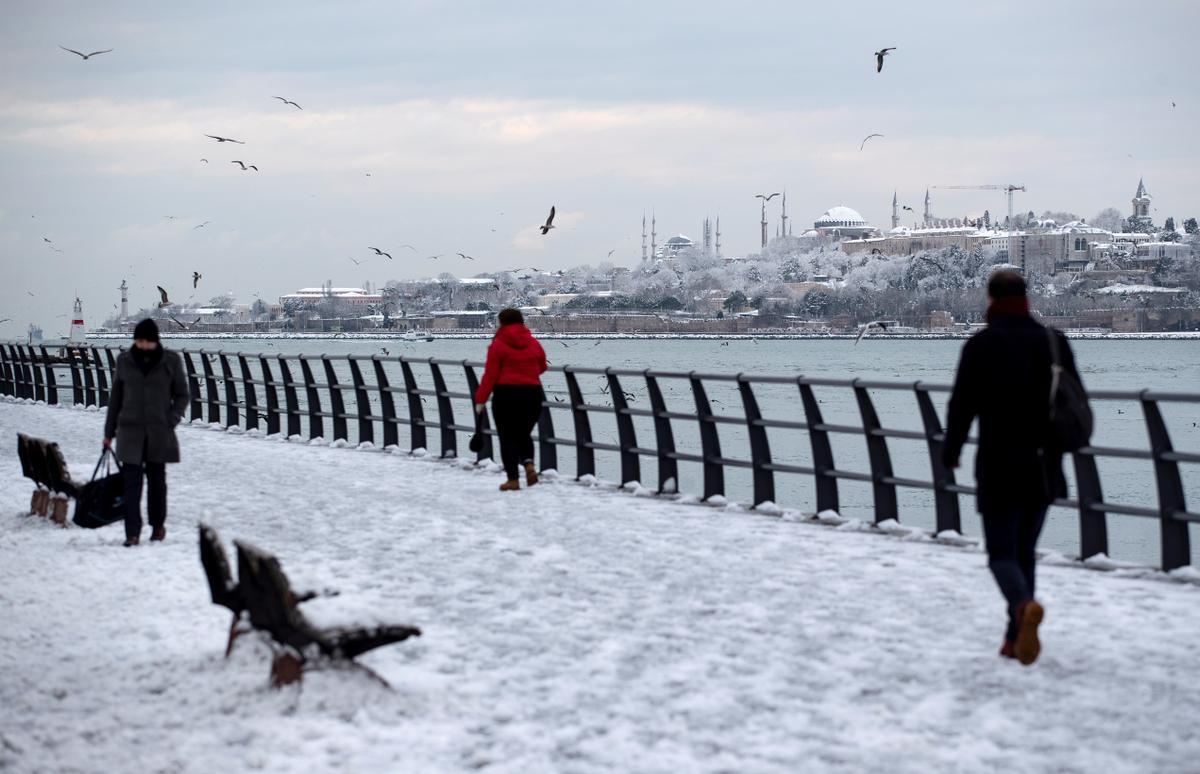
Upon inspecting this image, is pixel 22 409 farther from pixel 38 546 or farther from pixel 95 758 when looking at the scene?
pixel 95 758

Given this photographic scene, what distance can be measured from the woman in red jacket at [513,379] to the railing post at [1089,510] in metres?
5.67

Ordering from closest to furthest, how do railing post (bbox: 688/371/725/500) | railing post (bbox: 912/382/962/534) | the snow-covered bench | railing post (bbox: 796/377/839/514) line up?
1. the snow-covered bench
2. railing post (bbox: 912/382/962/534)
3. railing post (bbox: 796/377/839/514)
4. railing post (bbox: 688/371/725/500)

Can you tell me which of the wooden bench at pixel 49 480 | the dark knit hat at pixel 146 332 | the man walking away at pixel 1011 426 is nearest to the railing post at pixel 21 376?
the wooden bench at pixel 49 480

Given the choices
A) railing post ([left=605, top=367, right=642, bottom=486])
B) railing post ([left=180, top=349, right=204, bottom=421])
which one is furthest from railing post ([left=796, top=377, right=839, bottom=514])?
railing post ([left=180, top=349, right=204, bottom=421])

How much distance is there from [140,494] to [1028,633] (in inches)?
268

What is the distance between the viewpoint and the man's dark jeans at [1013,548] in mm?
7398

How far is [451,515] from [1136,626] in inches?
258

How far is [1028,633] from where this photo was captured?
718cm

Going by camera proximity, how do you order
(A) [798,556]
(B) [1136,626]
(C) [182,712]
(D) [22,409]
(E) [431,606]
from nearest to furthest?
(C) [182,712] → (B) [1136,626] → (E) [431,606] → (A) [798,556] → (D) [22,409]

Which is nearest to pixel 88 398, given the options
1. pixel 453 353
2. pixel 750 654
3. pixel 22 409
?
pixel 22 409

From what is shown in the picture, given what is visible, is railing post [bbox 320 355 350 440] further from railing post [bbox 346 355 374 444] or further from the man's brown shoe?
the man's brown shoe

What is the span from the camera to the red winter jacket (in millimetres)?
15141

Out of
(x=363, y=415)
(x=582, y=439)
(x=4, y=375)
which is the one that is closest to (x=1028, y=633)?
(x=582, y=439)

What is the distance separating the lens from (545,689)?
705 cm
